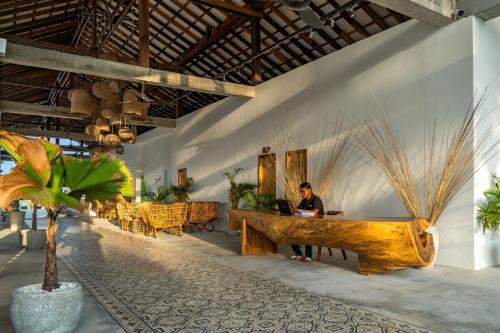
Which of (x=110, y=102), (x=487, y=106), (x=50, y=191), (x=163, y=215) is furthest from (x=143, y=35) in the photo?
(x=487, y=106)

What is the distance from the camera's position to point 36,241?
19.5ft

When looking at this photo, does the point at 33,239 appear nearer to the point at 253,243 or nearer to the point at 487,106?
the point at 253,243

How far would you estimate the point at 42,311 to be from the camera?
7.39 feet

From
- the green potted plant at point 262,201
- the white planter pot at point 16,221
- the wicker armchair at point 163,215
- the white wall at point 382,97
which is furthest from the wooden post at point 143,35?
the white planter pot at point 16,221

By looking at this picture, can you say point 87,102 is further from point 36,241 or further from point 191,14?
point 191,14

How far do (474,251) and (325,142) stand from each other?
2662mm

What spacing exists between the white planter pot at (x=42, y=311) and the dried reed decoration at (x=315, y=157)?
4084 millimetres

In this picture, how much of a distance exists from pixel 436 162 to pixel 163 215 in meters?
4.77

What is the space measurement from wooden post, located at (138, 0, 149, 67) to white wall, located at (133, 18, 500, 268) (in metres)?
2.37

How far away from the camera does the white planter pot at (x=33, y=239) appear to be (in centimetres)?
592

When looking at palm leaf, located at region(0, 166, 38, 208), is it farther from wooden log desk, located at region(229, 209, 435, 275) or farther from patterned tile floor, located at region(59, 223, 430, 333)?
wooden log desk, located at region(229, 209, 435, 275)

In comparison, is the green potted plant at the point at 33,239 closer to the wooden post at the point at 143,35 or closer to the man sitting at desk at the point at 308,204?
the wooden post at the point at 143,35

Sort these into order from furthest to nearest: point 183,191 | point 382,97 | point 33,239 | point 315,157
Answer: point 183,191, point 315,157, point 33,239, point 382,97

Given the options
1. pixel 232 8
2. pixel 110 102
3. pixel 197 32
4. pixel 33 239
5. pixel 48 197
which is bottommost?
pixel 33 239
